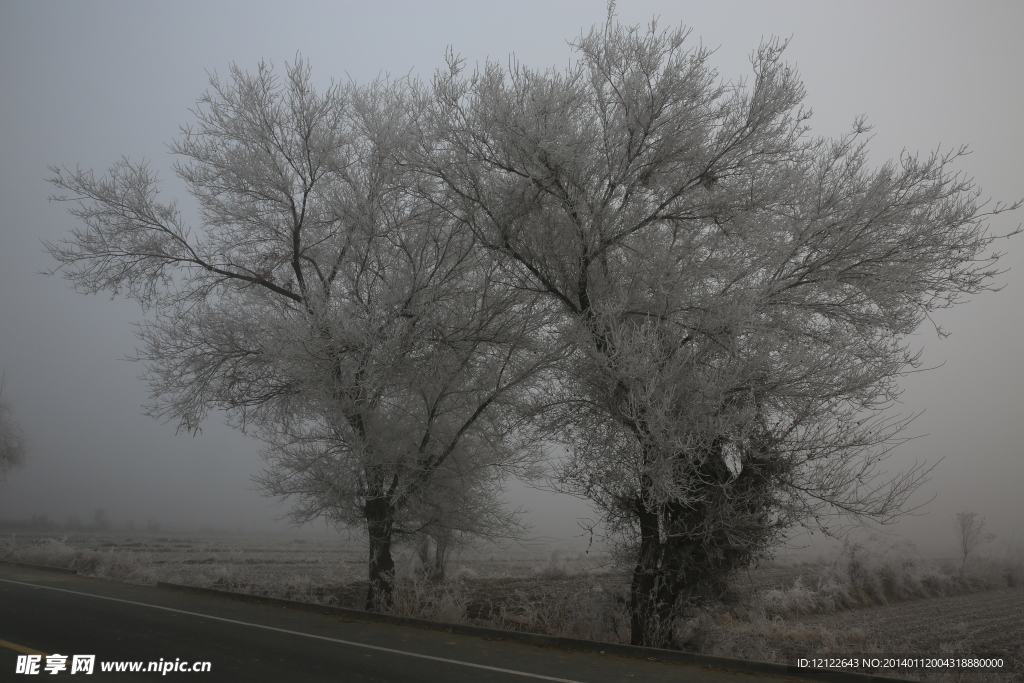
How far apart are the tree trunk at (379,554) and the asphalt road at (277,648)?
1153 millimetres

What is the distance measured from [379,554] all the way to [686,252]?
7.67m

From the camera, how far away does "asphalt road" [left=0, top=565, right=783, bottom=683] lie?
6.63 metres

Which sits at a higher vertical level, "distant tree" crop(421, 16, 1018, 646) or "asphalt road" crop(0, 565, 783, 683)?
"distant tree" crop(421, 16, 1018, 646)

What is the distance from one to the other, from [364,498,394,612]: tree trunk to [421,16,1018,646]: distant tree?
4.25 m

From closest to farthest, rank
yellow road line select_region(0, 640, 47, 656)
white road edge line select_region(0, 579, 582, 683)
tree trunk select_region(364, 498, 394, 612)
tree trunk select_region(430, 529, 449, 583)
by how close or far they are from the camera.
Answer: white road edge line select_region(0, 579, 582, 683)
yellow road line select_region(0, 640, 47, 656)
tree trunk select_region(364, 498, 394, 612)
tree trunk select_region(430, 529, 449, 583)

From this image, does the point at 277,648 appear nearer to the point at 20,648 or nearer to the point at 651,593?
the point at 20,648

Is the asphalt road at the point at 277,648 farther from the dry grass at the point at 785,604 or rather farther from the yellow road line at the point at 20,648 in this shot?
the dry grass at the point at 785,604

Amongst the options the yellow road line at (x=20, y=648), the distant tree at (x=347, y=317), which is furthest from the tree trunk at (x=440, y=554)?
the yellow road line at (x=20, y=648)

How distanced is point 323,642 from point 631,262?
6.64 m

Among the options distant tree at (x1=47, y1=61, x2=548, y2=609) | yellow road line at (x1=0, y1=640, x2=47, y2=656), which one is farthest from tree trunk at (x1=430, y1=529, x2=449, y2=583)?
yellow road line at (x1=0, y1=640, x2=47, y2=656)

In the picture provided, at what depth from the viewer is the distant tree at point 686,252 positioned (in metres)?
8.54

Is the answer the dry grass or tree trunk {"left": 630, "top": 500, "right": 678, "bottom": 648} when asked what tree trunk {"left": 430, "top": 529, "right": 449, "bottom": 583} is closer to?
the dry grass

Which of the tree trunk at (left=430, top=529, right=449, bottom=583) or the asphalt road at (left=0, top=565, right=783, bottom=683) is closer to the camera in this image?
the asphalt road at (left=0, top=565, right=783, bottom=683)

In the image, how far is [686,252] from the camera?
9516 millimetres
